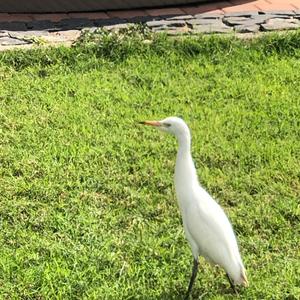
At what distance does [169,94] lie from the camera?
18.0 feet

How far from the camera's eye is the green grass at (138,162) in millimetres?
3688

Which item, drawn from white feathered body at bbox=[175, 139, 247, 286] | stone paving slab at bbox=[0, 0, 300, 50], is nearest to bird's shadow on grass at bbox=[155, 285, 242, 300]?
white feathered body at bbox=[175, 139, 247, 286]

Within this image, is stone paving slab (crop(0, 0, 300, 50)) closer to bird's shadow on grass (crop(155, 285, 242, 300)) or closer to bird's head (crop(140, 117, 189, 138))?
bird's head (crop(140, 117, 189, 138))

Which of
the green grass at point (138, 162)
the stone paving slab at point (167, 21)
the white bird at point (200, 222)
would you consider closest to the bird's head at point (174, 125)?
the white bird at point (200, 222)

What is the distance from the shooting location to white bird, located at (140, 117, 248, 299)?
331 centimetres

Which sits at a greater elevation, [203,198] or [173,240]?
[203,198]

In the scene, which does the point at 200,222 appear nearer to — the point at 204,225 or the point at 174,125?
the point at 204,225

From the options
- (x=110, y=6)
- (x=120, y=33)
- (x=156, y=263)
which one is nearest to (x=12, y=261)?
(x=156, y=263)

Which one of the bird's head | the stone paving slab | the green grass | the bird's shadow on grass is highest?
the bird's head

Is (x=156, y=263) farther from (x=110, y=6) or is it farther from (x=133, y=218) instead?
(x=110, y=6)

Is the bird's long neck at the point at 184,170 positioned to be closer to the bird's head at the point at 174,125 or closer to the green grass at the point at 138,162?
the bird's head at the point at 174,125

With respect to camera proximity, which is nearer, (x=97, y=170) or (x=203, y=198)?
(x=203, y=198)

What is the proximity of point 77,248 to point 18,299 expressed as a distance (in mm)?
433

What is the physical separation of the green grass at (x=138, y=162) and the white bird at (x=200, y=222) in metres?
0.28
